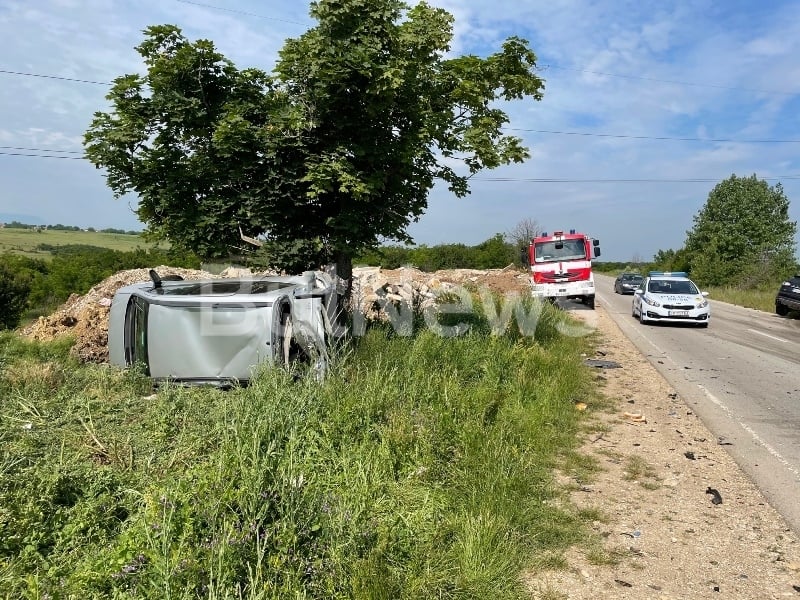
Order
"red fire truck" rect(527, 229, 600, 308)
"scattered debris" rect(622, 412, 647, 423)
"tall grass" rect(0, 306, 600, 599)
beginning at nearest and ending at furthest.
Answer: "tall grass" rect(0, 306, 600, 599) < "scattered debris" rect(622, 412, 647, 423) < "red fire truck" rect(527, 229, 600, 308)

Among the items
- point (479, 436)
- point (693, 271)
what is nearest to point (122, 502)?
point (479, 436)

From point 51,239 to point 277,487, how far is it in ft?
238

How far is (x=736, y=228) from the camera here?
169ft

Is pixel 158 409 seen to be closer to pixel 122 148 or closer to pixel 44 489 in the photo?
pixel 44 489

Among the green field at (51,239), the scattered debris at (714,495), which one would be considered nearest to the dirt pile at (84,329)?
the scattered debris at (714,495)

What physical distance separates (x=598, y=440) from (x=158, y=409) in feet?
15.7

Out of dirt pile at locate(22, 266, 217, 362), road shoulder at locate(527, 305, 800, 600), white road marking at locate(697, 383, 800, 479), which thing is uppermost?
dirt pile at locate(22, 266, 217, 362)

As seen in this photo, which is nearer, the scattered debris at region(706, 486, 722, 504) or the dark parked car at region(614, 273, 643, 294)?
the scattered debris at region(706, 486, 722, 504)

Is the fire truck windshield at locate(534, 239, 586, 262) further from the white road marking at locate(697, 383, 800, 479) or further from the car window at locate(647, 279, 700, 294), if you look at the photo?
the white road marking at locate(697, 383, 800, 479)

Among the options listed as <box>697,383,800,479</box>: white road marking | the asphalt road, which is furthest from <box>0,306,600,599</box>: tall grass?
<box>697,383,800,479</box>: white road marking

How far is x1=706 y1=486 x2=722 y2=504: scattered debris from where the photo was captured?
4648 mm

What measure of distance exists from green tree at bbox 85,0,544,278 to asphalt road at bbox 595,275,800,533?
4.87 metres

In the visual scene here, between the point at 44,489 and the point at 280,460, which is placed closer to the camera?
the point at 44,489

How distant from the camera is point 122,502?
3.39m
